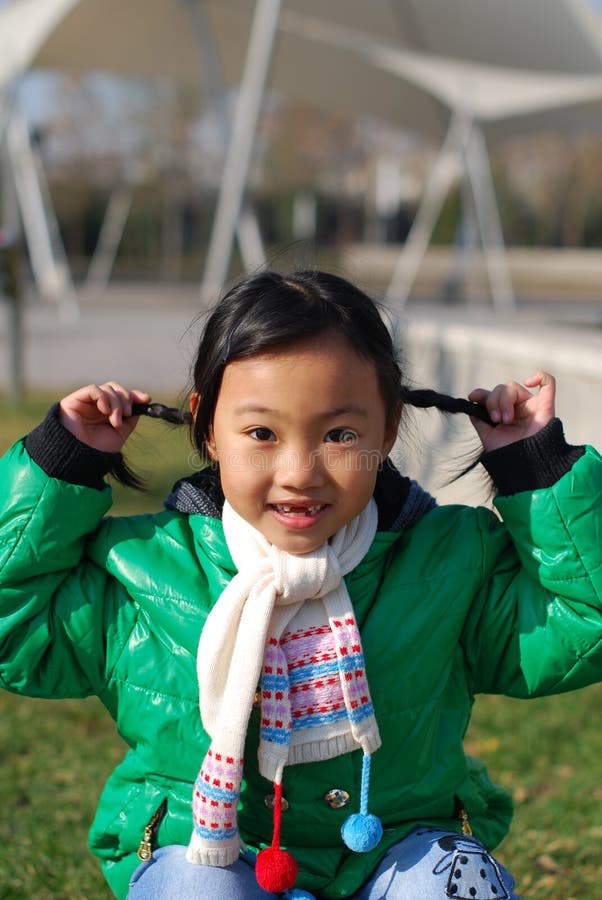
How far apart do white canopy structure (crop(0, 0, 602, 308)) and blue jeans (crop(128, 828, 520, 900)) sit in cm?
921

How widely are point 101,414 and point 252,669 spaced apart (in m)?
0.53

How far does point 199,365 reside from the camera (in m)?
1.82

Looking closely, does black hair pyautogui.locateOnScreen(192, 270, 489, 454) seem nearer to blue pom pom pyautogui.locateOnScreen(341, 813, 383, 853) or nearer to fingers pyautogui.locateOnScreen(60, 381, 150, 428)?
fingers pyautogui.locateOnScreen(60, 381, 150, 428)

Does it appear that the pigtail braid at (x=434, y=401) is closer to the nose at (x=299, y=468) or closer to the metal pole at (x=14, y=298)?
the nose at (x=299, y=468)

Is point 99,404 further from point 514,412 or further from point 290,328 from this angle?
point 514,412

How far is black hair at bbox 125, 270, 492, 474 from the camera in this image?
1.70 m

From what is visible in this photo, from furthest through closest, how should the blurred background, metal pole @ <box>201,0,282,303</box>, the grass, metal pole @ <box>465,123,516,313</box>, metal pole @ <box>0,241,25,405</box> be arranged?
metal pole @ <box>465,123,516,313</box> → metal pole @ <box>201,0,282,303</box> → metal pole @ <box>0,241,25,405</box> → the blurred background → the grass

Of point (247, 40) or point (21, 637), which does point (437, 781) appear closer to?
point (21, 637)

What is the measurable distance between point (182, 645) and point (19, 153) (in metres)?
12.0

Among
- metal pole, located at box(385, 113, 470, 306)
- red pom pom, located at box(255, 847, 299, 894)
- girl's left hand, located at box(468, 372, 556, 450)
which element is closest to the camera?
red pom pom, located at box(255, 847, 299, 894)

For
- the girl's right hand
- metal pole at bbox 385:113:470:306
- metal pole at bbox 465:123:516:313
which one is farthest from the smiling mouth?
metal pole at bbox 465:123:516:313

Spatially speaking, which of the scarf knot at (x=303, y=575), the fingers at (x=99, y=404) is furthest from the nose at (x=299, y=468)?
the fingers at (x=99, y=404)

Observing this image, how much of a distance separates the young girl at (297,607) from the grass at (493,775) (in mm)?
339

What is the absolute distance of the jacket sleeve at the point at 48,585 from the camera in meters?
1.79
